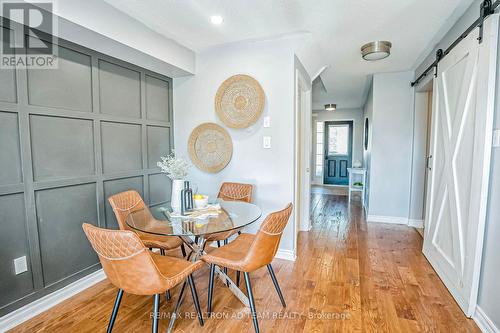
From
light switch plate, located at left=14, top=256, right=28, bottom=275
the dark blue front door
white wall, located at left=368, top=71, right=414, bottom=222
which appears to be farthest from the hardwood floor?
the dark blue front door

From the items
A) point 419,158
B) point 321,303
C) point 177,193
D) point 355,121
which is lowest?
point 321,303

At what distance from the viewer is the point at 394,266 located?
264 cm

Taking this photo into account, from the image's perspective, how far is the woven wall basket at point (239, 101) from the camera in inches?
111

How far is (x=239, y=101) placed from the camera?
2904mm

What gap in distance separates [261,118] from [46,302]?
8.11ft

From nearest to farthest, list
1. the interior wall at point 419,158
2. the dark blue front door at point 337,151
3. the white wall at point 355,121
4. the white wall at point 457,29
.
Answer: the white wall at point 457,29, the interior wall at point 419,158, the white wall at point 355,121, the dark blue front door at point 337,151

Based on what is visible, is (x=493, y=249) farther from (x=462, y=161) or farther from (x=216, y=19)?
(x=216, y=19)

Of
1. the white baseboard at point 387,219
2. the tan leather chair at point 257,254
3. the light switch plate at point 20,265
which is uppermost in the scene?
the tan leather chair at point 257,254

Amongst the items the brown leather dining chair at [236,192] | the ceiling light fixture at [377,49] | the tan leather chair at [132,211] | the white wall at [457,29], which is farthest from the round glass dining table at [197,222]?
the white wall at [457,29]

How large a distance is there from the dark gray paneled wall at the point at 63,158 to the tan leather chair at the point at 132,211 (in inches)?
13.8

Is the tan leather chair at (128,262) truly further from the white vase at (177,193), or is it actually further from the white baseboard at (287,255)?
the white baseboard at (287,255)

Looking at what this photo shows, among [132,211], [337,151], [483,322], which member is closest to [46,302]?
[132,211]

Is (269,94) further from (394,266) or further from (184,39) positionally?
(394,266)

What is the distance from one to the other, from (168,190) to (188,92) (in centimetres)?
128
